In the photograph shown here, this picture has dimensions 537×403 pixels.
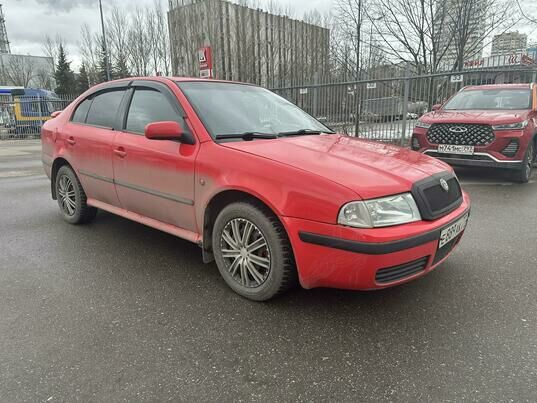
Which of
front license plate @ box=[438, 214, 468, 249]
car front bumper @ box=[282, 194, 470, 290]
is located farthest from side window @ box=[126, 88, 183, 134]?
front license plate @ box=[438, 214, 468, 249]

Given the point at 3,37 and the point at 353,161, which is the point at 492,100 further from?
the point at 3,37

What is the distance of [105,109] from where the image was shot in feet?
13.6

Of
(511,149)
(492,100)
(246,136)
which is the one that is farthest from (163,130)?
(492,100)

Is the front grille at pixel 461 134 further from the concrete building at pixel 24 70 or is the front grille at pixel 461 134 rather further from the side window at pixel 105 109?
the concrete building at pixel 24 70

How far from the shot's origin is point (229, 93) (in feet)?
12.1

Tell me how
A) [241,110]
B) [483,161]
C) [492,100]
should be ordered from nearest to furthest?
[241,110], [483,161], [492,100]

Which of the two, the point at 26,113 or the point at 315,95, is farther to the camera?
the point at 26,113

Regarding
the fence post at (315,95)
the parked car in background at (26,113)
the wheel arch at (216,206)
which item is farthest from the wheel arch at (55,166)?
the parked car in background at (26,113)

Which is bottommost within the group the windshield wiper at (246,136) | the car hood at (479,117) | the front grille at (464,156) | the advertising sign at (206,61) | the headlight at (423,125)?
the front grille at (464,156)

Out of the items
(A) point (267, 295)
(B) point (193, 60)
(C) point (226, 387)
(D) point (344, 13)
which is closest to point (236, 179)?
(A) point (267, 295)

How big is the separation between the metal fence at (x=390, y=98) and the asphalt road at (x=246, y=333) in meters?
7.27

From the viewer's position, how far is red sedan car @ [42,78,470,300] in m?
2.40

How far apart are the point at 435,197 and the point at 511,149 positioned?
4754mm

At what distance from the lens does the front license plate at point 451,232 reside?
260 cm
